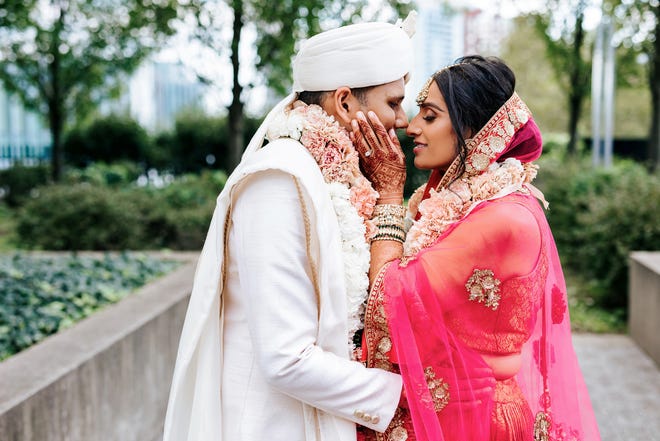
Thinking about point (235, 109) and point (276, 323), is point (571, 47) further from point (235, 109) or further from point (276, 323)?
point (276, 323)

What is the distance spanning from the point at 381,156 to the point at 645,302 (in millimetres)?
5624

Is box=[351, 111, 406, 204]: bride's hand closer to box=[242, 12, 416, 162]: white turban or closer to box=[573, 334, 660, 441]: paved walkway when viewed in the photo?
box=[242, 12, 416, 162]: white turban

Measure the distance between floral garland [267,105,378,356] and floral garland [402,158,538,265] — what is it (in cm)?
15

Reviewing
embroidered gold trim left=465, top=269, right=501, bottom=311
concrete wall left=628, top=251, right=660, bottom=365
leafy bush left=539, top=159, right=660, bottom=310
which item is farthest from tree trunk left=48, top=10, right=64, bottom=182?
embroidered gold trim left=465, top=269, right=501, bottom=311

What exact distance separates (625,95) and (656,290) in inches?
1264

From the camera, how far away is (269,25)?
11.1 meters

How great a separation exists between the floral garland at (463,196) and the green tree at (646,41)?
34.9 ft

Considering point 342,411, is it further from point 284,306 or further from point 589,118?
point 589,118

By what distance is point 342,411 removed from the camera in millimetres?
1928

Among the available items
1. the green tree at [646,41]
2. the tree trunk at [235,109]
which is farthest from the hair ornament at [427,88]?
the green tree at [646,41]

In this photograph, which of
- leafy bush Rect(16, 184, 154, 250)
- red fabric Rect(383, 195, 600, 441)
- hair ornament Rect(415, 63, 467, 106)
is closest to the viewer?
red fabric Rect(383, 195, 600, 441)

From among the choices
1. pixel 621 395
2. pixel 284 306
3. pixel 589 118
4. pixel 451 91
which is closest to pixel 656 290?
pixel 621 395

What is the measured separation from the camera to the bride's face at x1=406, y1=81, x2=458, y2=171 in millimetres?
2215

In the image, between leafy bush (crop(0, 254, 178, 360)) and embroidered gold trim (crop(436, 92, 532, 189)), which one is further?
leafy bush (crop(0, 254, 178, 360))
